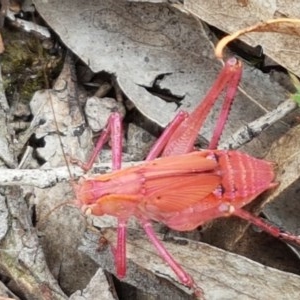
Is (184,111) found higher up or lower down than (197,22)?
lower down

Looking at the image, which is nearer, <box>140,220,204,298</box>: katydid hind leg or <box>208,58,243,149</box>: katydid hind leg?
<box>140,220,204,298</box>: katydid hind leg

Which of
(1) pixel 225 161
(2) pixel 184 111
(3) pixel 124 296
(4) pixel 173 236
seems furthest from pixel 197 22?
(3) pixel 124 296

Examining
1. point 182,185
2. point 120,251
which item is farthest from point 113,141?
point 120,251

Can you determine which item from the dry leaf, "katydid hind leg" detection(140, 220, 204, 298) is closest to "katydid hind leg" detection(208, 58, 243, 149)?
the dry leaf

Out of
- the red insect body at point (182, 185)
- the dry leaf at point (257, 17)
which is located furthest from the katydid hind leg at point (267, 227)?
the dry leaf at point (257, 17)

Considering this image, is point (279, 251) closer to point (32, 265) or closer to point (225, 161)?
point (225, 161)

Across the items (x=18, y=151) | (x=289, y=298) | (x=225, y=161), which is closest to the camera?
(x=289, y=298)

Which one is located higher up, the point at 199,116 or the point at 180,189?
the point at 199,116

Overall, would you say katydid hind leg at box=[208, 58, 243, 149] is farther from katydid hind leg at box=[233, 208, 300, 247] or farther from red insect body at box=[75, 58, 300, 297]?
katydid hind leg at box=[233, 208, 300, 247]

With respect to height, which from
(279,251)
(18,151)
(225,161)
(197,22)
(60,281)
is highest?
(197,22)

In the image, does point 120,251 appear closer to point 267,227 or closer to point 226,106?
point 267,227

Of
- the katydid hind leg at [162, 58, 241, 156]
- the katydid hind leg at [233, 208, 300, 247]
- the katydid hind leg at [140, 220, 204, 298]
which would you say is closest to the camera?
the katydid hind leg at [140, 220, 204, 298]
